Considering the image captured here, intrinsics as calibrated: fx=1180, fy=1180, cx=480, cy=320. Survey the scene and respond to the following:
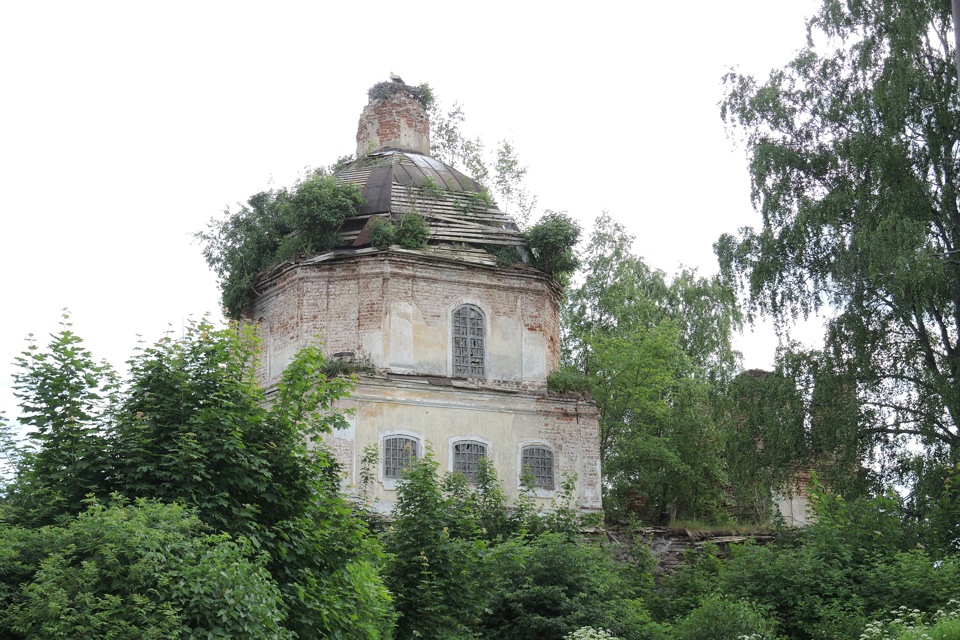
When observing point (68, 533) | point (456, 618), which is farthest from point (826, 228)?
point (68, 533)

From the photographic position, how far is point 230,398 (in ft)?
43.4

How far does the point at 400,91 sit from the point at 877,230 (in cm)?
1561

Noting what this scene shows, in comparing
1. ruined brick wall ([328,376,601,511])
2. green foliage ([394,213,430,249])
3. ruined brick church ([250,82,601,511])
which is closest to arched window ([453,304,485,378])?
ruined brick church ([250,82,601,511])

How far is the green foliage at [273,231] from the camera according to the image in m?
27.5

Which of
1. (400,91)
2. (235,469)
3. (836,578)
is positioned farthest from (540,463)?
(235,469)

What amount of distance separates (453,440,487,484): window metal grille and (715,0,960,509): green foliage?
680 cm

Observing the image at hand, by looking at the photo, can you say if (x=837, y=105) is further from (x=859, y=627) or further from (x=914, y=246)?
(x=859, y=627)

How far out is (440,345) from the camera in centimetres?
2712

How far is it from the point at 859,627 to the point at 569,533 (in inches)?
253

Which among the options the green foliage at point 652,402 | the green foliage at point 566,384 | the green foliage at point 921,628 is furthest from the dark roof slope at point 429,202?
the green foliage at point 921,628

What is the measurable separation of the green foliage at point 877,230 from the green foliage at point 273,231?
937 centimetres

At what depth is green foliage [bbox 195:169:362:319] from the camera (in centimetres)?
2748

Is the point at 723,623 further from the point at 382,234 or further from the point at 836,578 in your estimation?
the point at 382,234

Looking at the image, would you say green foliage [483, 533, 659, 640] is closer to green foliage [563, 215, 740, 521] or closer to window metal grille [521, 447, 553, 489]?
window metal grille [521, 447, 553, 489]
